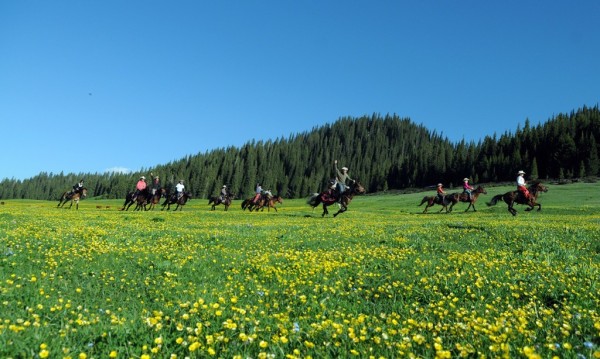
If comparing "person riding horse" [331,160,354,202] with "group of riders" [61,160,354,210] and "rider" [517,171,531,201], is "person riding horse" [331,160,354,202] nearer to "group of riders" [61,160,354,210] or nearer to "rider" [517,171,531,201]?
"group of riders" [61,160,354,210]

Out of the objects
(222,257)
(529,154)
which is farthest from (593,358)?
(529,154)

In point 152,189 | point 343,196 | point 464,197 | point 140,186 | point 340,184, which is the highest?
point 140,186

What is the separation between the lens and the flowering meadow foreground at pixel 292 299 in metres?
4.44

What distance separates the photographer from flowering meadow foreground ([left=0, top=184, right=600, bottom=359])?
4.44 m

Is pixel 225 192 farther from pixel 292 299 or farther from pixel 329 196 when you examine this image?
pixel 292 299

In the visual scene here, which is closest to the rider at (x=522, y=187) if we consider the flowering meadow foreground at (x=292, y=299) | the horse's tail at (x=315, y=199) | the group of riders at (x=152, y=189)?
the horse's tail at (x=315, y=199)

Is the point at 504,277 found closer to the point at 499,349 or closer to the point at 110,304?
the point at 499,349

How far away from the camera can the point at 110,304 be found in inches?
249

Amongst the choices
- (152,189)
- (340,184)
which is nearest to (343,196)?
(340,184)

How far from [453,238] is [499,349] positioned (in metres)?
11.2

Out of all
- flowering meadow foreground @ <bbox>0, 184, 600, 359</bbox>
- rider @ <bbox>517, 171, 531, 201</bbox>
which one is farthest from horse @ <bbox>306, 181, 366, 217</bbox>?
flowering meadow foreground @ <bbox>0, 184, 600, 359</bbox>

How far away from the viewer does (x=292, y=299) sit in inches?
271

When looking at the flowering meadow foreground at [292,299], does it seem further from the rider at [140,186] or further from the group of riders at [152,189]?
the rider at [140,186]

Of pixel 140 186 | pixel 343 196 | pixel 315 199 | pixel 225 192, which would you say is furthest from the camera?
pixel 225 192
